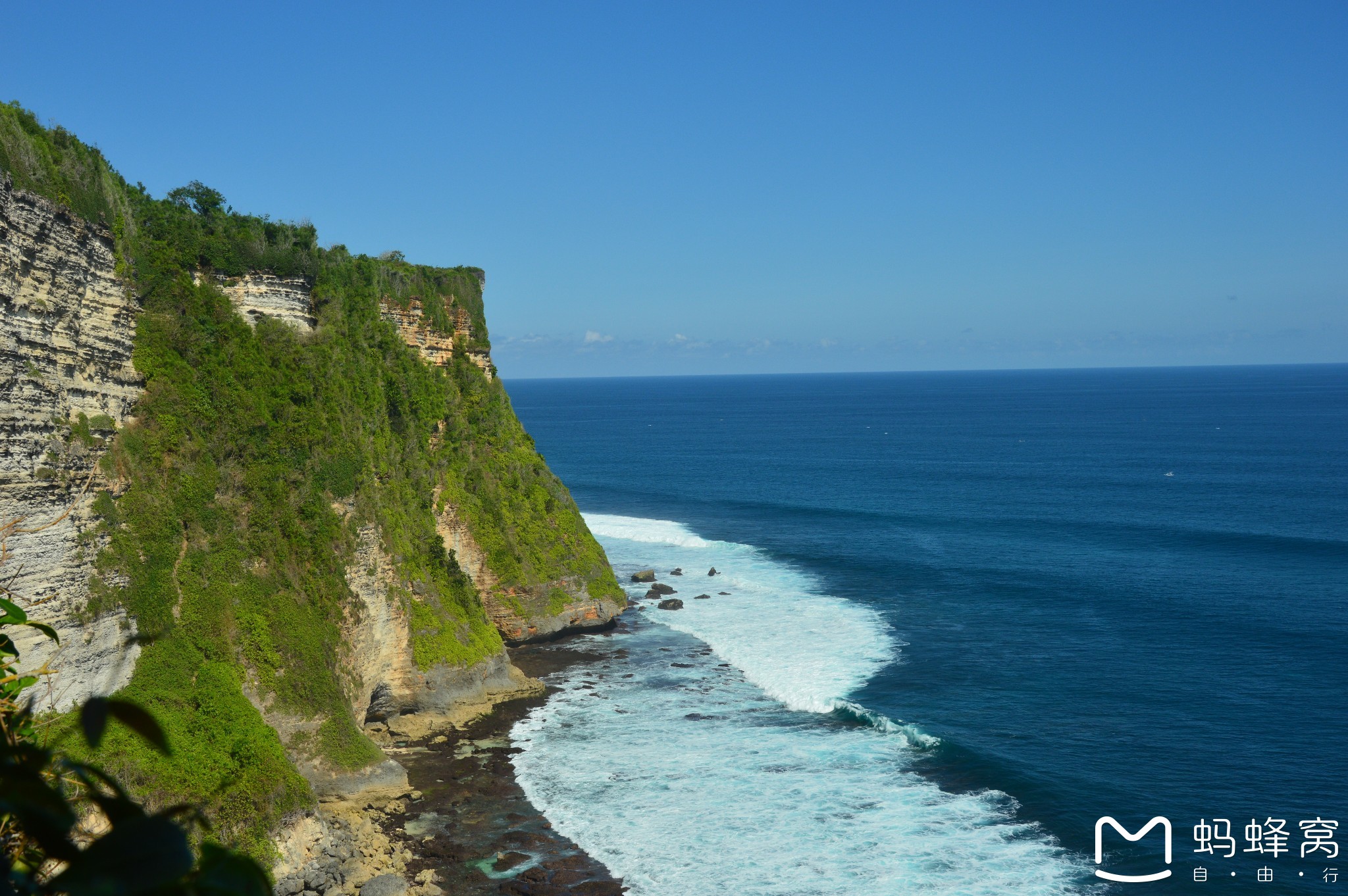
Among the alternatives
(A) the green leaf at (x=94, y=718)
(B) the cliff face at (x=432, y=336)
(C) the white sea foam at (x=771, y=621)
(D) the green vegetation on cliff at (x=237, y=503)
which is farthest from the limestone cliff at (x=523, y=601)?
(A) the green leaf at (x=94, y=718)

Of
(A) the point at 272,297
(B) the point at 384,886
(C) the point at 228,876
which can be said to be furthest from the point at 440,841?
(C) the point at 228,876

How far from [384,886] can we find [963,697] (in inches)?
978

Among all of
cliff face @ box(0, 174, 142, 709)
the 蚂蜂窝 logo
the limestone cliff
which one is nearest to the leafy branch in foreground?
cliff face @ box(0, 174, 142, 709)

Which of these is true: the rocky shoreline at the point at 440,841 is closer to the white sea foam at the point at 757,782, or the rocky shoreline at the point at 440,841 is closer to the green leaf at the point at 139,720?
the white sea foam at the point at 757,782

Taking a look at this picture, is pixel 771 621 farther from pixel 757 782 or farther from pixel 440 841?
pixel 440 841

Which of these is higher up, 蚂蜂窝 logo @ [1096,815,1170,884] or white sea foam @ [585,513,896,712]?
white sea foam @ [585,513,896,712]

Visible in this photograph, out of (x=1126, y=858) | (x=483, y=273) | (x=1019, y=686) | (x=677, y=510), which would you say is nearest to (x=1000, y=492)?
(x=677, y=510)

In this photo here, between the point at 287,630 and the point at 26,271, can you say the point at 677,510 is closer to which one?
the point at 287,630

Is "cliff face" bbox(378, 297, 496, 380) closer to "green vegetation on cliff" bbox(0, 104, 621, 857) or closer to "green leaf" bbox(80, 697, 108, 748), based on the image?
"green vegetation on cliff" bbox(0, 104, 621, 857)

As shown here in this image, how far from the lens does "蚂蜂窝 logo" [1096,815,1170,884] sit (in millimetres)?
25500

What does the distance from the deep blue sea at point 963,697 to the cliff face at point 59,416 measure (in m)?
13.9

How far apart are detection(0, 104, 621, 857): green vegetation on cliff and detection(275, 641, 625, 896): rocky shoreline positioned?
146 centimetres

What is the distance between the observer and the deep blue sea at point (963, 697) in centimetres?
2686

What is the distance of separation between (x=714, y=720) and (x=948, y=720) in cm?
916
